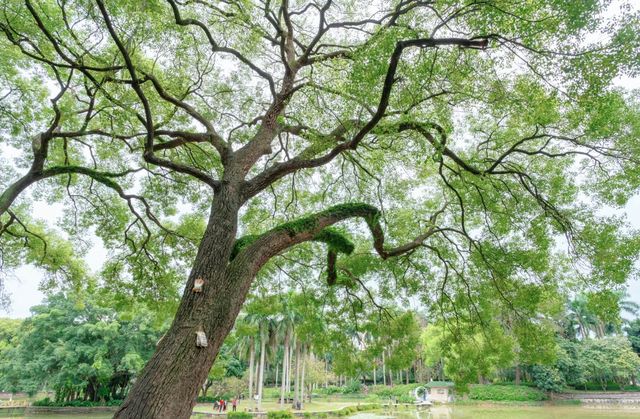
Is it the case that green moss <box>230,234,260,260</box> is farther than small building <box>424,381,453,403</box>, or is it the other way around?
small building <box>424,381,453,403</box>

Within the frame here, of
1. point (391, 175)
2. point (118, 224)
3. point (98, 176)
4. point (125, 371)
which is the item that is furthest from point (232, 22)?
point (125, 371)

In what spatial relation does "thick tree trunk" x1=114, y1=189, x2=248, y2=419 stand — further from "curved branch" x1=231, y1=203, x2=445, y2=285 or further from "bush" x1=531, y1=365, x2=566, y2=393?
"bush" x1=531, y1=365, x2=566, y2=393

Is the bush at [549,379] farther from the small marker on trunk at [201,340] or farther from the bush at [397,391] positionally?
the small marker on trunk at [201,340]

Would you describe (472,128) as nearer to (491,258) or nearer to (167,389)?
(491,258)

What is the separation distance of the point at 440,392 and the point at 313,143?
116 feet

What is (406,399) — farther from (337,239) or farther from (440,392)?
(337,239)

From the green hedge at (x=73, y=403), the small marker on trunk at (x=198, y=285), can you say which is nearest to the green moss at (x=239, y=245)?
the small marker on trunk at (x=198, y=285)

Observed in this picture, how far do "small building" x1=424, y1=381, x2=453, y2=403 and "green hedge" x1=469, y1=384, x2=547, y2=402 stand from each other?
2447 millimetres

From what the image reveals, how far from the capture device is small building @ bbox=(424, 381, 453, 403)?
33094mm

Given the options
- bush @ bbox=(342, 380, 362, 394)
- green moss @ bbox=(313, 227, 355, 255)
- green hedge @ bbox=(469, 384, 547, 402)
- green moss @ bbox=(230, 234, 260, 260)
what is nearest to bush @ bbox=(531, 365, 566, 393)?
green hedge @ bbox=(469, 384, 547, 402)

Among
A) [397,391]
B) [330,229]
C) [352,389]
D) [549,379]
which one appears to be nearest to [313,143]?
[330,229]

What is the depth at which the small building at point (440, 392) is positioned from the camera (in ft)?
109

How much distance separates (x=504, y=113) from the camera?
555cm

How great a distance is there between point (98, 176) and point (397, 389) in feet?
125
